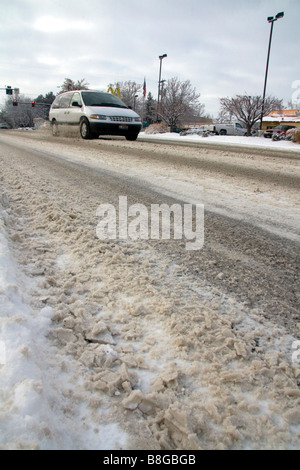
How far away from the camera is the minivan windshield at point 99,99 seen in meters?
11.5

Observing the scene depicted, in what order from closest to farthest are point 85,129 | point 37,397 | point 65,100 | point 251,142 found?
point 37,397
point 85,129
point 65,100
point 251,142

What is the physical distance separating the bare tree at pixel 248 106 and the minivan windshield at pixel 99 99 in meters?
17.2

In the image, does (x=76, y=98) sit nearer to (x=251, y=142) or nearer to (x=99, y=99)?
(x=99, y=99)

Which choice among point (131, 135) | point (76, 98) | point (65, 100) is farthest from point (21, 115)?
point (131, 135)

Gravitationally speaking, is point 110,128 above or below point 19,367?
above

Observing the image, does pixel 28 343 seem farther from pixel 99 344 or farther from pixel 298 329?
pixel 298 329

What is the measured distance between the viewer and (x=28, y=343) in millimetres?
1387

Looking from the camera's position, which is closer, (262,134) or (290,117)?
(262,134)

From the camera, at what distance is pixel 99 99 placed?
1179 cm

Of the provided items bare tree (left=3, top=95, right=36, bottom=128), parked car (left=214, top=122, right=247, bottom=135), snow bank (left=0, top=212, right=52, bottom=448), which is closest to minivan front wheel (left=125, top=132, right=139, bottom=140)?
snow bank (left=0, top=212, right=52, bottom=448)

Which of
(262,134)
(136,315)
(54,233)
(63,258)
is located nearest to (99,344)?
(136,315)

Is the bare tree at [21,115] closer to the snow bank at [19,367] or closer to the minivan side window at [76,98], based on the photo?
the minivan side window at [76,98]

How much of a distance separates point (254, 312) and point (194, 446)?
89cm

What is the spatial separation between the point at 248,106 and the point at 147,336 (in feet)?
91.2
